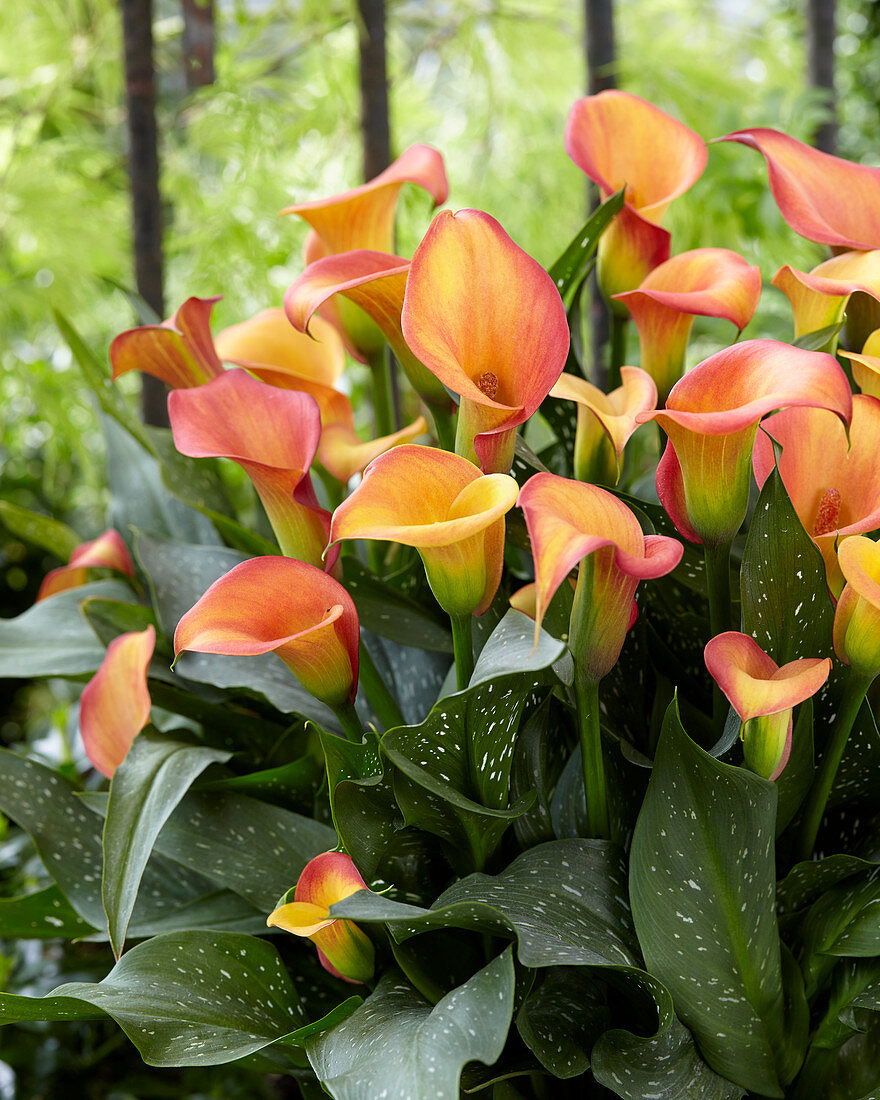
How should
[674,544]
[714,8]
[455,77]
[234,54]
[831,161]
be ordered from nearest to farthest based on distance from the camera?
[674,544], [831,161], [234,54], [455,77], [714,8]

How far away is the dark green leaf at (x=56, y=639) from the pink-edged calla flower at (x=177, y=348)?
0.14 metres

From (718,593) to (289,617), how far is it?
13cm

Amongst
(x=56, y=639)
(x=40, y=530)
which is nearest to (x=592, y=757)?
(x=56, y=639)

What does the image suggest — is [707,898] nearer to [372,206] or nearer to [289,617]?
[289,617]

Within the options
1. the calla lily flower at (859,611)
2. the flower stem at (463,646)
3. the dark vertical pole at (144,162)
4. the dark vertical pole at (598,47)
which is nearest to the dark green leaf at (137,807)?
the flower stem at (463,646)

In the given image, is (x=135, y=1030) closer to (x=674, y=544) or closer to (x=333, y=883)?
(x=333, y=883)

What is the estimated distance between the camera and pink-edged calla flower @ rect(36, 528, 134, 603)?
1.54 ft

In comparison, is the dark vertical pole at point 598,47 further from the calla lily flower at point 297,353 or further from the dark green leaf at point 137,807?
the dark green leaf at point 137,807

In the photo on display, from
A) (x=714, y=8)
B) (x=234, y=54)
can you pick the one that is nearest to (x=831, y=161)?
(x=234, y=54)

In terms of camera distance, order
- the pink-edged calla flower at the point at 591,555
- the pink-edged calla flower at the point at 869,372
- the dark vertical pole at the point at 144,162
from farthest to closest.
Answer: the dark vertical pole at the point at 144,162, the pink-edged calla flower at the point at 869,372, the pink-edged calla flower at the point at 591,555

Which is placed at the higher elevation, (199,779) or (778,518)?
(778,518)

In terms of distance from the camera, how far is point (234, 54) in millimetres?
1049

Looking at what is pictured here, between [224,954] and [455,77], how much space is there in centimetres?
162

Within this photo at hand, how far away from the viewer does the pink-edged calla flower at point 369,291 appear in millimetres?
269
